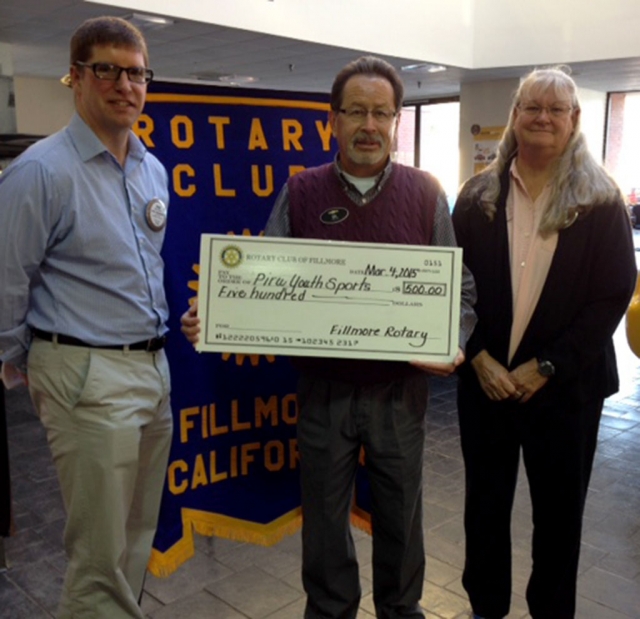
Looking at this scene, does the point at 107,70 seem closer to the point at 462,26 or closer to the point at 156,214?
the point at 156,214

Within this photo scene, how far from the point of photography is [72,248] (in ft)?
5.65

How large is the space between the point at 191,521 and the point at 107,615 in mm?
648

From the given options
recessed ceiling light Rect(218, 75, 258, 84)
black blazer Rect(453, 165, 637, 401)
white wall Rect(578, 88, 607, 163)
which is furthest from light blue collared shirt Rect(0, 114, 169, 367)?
white wall Rect(578, 88, 607, 163)

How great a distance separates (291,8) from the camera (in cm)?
693

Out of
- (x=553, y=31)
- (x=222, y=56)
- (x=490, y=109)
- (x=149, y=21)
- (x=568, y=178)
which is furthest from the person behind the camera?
(x=490, y=109)

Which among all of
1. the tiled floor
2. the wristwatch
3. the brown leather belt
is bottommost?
the tiled floor

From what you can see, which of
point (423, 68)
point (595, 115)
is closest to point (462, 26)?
point (423, 68)

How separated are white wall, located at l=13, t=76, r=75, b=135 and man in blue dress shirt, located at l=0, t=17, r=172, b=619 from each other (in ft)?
31.9

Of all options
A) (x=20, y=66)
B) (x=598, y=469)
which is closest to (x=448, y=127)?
(x=20, y=66)

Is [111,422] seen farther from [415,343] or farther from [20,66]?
[20,66]

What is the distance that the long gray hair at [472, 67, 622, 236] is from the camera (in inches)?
76.0

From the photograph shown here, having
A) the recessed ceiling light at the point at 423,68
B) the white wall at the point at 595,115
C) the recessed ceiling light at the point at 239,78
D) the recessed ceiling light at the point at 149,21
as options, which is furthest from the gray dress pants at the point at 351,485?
the white wall at the point at 595,115

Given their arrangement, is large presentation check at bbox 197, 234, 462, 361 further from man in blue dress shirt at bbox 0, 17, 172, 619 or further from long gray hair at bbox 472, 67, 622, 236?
long gray hair at bbox 472, 67, 622, 236

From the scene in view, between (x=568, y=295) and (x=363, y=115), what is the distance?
0.79m
